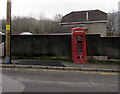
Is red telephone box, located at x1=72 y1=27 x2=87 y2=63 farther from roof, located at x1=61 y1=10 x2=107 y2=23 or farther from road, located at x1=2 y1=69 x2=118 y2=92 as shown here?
roof, located at x1=61 y1=10 x2=107 y2=23

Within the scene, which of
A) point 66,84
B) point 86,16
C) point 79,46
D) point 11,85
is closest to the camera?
point 11,85

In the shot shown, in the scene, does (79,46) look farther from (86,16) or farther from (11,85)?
(86,16)

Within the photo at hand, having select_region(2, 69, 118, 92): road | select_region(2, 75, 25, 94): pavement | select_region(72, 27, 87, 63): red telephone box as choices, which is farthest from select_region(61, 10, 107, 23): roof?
select_region(2, 75, 25, 94): pavement

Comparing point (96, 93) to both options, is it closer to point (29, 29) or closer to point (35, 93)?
point (35, 93)

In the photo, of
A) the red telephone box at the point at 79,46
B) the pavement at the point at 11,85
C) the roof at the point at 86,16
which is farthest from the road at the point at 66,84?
the roof at the point at 86,16

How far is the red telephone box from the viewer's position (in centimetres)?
823

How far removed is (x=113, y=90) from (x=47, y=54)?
579 centimetres

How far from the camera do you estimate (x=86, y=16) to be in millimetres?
31312

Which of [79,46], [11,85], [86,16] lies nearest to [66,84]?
[11,85]

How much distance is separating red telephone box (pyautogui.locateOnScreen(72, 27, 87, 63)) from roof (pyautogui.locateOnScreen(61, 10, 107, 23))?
23.0 m

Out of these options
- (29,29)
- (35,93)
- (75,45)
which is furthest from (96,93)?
(29,29)

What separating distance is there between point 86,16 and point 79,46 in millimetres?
24811

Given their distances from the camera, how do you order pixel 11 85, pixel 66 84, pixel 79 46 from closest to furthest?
pixel 11 85, pixel 66 84, pixel 79 46

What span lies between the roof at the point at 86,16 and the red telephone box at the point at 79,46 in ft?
75.6
